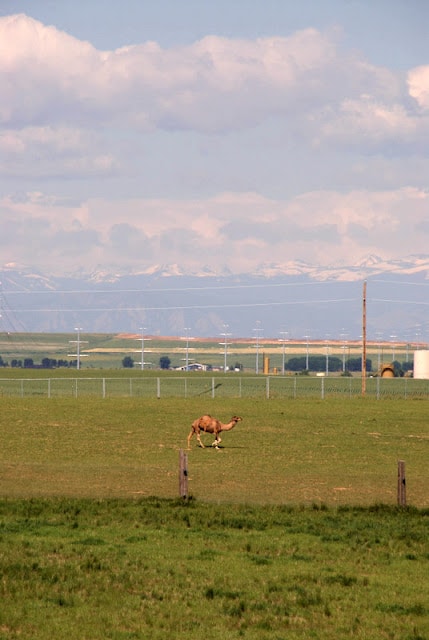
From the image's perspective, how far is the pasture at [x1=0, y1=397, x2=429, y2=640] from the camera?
15.9m

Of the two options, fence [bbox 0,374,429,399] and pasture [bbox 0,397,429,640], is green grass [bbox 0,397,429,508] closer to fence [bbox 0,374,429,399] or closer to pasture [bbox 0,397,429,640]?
pasture [bbox 0,397,429,640]

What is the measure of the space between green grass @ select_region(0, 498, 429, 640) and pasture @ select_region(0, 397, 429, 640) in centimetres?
4

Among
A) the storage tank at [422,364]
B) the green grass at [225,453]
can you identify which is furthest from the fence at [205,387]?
the green grass at [225,453]

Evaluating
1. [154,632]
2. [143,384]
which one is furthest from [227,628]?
[143,384]

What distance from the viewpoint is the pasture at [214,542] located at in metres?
15.9

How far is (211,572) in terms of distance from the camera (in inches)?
741

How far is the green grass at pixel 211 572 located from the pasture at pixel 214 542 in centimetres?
4

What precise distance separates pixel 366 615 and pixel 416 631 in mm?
1058

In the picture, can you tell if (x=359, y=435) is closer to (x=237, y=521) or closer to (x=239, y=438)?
(x=239, y=438)

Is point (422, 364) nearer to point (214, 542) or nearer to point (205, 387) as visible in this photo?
point (205, 387)

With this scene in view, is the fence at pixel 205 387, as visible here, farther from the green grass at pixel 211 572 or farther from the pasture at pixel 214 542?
the green grass at pixel 211 572

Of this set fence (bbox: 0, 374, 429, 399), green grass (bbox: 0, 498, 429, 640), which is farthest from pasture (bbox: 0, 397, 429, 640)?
fence (bbox: 0, 374, 429, 399)

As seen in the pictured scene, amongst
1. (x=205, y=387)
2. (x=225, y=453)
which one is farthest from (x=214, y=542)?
(x=205, y=387)

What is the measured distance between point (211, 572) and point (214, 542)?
2939mm
